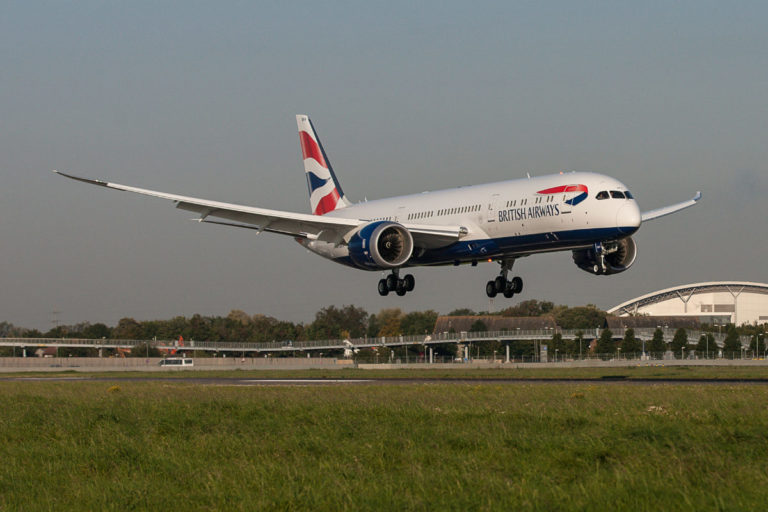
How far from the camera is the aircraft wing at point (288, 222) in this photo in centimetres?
5219

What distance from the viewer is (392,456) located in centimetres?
Result: 2150

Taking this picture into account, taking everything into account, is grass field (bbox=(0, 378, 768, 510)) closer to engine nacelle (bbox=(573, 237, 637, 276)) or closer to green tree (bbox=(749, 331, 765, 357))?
engine nacelle (bbox=(573, 237, 637, 276))

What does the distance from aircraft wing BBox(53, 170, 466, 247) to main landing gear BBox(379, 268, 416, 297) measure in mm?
3560

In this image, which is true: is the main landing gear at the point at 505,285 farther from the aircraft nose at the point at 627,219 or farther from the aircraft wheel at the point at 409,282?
the aircraft nose at the point at 627,219

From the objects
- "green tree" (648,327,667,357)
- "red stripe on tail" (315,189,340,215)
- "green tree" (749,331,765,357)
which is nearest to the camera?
"red stripe on tail" (315,189,340,215)

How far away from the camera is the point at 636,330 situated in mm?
199000

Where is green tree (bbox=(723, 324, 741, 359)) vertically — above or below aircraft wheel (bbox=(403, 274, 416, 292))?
below

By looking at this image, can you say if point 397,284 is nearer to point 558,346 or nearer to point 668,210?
point 668,210

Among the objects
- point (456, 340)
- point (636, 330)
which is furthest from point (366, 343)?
point (636, 330)

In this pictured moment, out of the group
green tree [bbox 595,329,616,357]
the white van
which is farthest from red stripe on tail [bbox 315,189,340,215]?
green tree [bbox 595,329,616,357]

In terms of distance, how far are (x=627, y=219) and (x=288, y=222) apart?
67.7ft

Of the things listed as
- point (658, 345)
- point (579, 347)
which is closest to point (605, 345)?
point (579, 347)

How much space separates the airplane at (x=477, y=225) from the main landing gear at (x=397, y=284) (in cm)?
6

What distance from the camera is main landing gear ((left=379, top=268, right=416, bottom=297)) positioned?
2274 inches
